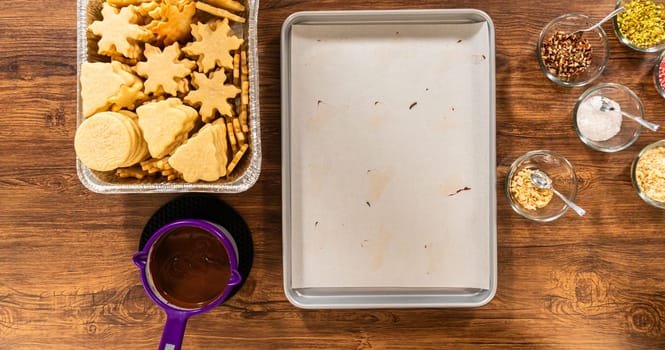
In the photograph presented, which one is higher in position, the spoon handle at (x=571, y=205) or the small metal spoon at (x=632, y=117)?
the small metal spoon at (x=632, y=117)

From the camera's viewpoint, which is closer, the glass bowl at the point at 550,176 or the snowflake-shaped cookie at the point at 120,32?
the snowflake-shaped cookie at the point at 120,32

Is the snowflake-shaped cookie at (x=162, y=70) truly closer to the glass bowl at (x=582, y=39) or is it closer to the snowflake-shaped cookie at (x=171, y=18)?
the snowflake-shaped cookie at (x=171, y=18)

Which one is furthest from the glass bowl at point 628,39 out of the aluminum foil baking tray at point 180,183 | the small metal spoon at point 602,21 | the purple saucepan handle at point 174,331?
the purple saucepan handle at point 174,331

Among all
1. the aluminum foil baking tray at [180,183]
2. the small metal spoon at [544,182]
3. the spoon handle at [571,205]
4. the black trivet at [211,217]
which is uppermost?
the aluminum foil baking tray at [180,183]

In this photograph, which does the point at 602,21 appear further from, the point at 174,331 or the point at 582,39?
the point at 174,331

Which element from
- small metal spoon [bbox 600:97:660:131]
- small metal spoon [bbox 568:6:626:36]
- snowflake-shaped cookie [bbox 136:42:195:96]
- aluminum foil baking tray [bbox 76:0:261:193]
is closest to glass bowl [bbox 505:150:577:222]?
small metal spoon [bbox 600:97:660:131]

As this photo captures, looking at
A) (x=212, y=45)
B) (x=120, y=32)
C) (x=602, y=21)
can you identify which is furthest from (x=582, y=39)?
(x=120, y=32)

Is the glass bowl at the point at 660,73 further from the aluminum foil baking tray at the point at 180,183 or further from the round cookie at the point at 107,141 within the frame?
the round cookie at the point at 107,141
